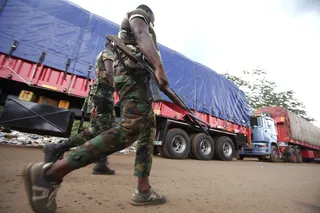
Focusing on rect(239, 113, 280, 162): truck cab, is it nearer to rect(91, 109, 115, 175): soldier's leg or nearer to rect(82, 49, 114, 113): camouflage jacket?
rect(91, 109, 115, 175): soldier's leg

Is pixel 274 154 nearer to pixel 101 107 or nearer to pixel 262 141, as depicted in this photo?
pixel 262 141

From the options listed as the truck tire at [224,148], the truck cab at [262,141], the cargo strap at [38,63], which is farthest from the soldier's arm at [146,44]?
the truck cab at [262,141]

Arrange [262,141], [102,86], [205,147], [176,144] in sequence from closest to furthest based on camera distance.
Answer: [102,86], [176,144], [205,147], [262,141]

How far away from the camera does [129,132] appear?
120 cm

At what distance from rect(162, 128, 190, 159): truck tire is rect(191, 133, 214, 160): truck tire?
27 centimetres

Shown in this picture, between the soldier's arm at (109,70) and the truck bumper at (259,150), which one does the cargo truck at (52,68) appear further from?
the truck bumper at (259,150)

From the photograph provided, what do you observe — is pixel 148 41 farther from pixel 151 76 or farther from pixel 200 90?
pixel 200 90

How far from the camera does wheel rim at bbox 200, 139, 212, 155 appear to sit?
6.07 m

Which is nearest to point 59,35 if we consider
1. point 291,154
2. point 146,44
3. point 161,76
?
point 146,44

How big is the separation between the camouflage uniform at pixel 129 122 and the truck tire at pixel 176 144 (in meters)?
3.82

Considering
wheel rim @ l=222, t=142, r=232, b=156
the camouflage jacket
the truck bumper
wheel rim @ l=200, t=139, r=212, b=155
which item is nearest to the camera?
the camouflage jacket

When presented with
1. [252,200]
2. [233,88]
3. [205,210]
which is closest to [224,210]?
[205,210]

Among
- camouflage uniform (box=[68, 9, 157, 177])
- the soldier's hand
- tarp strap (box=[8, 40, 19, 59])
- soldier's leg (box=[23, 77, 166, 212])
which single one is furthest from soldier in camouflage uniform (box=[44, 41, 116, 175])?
tarp strap (box=[8, 40, 19, 59])

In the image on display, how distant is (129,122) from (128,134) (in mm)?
88
